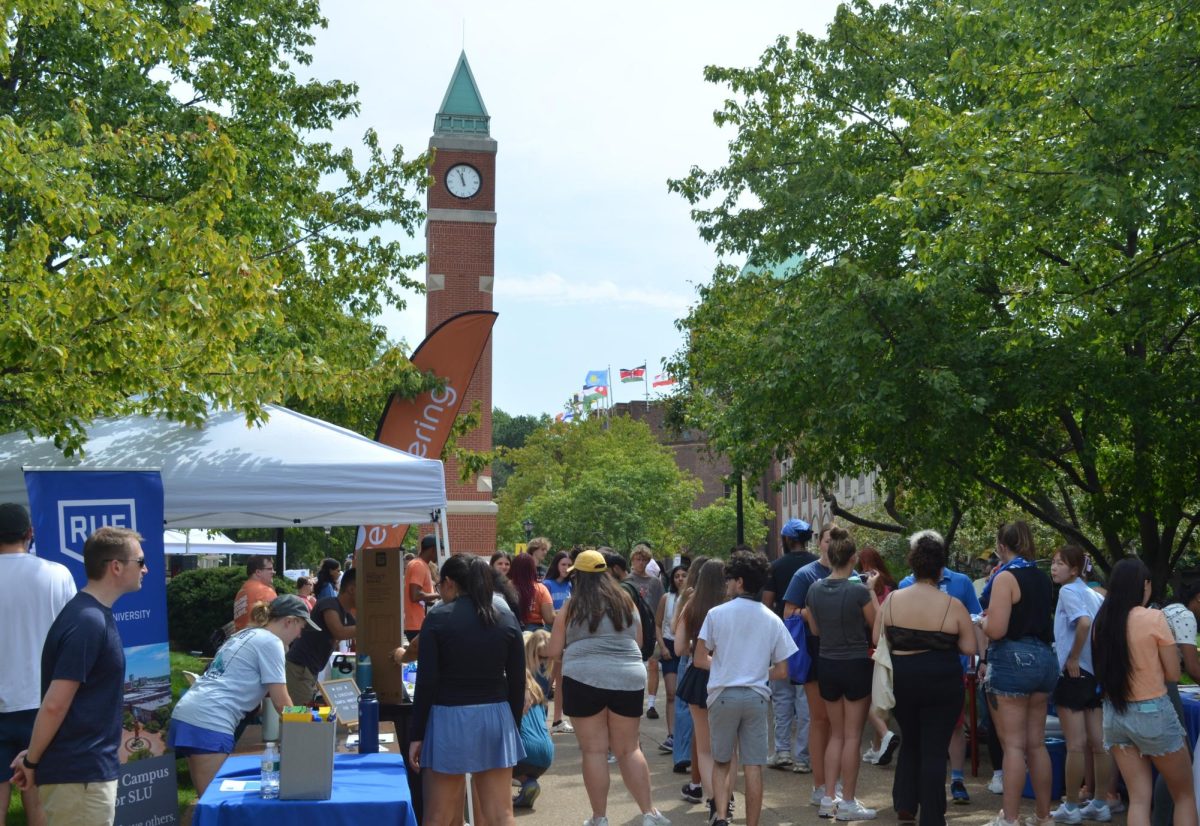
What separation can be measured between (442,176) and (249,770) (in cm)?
4983

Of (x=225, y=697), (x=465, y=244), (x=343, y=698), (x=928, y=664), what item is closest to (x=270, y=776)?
(x=225, y=697)

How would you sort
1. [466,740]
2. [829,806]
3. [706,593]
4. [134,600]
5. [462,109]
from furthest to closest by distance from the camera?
[462,109], [829,806], [706,593], [134,600], [466,740]

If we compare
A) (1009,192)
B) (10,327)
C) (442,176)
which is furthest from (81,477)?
(442,176)

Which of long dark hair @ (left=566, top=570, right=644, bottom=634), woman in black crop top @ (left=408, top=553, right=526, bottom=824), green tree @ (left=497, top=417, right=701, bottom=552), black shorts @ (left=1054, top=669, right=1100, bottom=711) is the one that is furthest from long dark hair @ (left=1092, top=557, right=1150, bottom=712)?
green tree @ (left=497, top=417, right=701, bottom=552)

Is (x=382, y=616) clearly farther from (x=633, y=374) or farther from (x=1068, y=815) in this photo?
(x=633, y=374)

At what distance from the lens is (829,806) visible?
883 cm

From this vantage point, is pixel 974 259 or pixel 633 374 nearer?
pixel 974 259

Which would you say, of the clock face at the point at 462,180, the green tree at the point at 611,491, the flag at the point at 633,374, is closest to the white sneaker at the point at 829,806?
the clock face at the point at 462,180

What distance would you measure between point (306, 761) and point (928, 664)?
150 inches

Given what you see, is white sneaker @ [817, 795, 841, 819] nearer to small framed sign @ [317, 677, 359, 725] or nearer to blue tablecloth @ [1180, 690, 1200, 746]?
blue tablecloth @ [1180, 690, 1200, 746]

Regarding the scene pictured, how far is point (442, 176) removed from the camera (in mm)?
54250

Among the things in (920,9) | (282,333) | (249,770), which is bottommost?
(249,770)

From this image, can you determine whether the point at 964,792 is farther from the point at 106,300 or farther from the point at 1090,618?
the point at 106,300

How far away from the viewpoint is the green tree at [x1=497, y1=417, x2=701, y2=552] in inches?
2443
